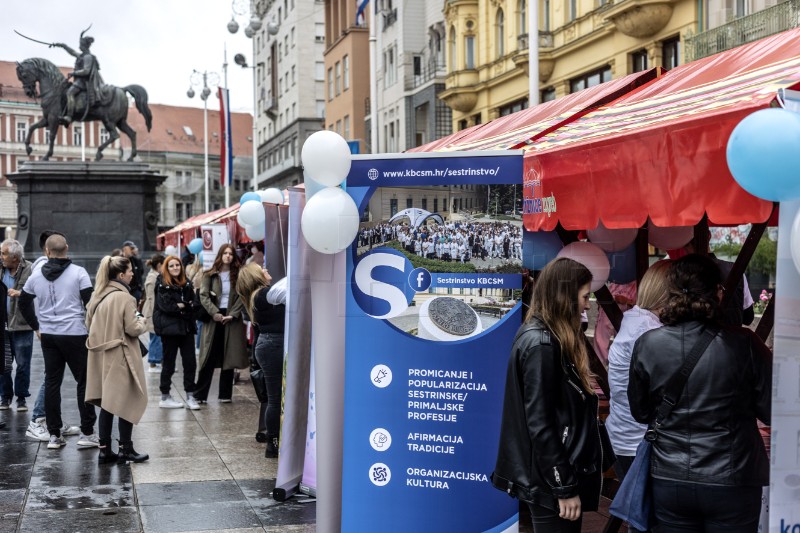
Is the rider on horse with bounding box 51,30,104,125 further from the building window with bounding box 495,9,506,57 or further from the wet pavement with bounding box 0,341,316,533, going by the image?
the wet pavement with bounding box 0,341,316,533

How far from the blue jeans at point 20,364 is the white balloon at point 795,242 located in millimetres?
9759

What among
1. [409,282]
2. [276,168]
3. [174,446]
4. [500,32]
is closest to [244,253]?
[174,446]

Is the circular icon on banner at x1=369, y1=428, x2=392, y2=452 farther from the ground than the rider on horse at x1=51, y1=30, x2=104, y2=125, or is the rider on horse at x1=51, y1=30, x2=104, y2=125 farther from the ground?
the rider on horse at x1=51, y1=30, x2=104, y2=125

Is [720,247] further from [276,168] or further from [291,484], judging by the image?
[276,168]

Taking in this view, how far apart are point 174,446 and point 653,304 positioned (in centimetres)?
676

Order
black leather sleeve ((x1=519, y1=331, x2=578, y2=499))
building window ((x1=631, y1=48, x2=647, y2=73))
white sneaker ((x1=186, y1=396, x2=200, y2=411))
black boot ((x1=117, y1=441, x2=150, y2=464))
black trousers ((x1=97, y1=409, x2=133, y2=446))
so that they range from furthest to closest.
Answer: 1. building window ((x1=631, y1=48, x2=647, y2=73))
2. white sneaker ((x1=186, y1=396, x2=200, y2=411))
3. black boot ((x1=117, y1=441, x2=150, y2=464))
4. black trousers ((x1=97, y1=409, x2=133, y2=446))
5. black leather sleeve ((x1=519, y1=331, x2=578, y2=499))

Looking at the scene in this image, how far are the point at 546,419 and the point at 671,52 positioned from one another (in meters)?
24.5

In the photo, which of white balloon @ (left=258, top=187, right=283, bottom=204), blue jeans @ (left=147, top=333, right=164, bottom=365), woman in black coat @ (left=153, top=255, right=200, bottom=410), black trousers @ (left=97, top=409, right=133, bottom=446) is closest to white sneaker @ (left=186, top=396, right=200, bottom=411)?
woman in black coat @ (left=153, top=255, right=200, bottom=410)

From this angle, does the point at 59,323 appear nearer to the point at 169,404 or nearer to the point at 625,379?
the point at 169,404

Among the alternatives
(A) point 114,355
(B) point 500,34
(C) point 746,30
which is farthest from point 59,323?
(B) point 500,34

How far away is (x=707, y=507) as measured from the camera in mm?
3986

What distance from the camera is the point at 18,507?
301 inches

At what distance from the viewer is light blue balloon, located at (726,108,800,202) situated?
3.89 m

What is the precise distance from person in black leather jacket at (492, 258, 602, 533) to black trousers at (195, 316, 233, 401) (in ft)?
28.8
